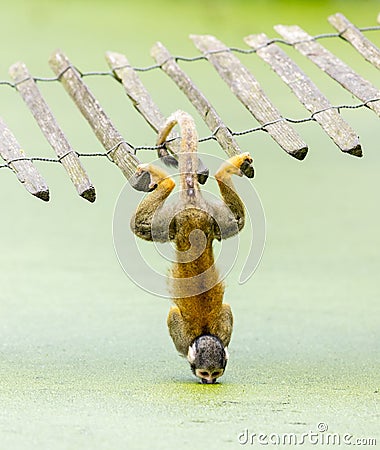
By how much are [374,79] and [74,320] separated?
541 centimetres

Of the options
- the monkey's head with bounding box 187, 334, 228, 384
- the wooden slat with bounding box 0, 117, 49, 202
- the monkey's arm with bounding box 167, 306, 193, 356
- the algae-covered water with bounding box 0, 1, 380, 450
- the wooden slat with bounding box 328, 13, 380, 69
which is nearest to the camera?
the algae-covered water with bounding box 0, 1, 380, 450

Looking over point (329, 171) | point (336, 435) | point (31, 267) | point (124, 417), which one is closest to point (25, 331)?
point (31, 267)

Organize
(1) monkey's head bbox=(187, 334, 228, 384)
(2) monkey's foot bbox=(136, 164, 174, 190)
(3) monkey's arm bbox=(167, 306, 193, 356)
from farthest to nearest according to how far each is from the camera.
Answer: (3) monkey's arm bbox=(167, 306, 193, 356), (1) monkey's head bbox=(187, 334, 228, 384), (2) monkey's foot bbox=(136, 164, 174, 190)

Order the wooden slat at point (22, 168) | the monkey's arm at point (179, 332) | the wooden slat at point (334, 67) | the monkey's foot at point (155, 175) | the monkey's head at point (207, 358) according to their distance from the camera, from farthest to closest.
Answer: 1. the wooden slat at point (334, 67)
2. the monkey's arm at point (179, 332)
3. the monkey's head at point (207, 358)
4. the monkey's foot at point (155, 175)
5. the wooden slat at point (22, 168)

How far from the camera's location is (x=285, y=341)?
16.4ft

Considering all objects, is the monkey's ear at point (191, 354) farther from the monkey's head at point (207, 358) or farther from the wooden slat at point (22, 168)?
the wooden slat at point (22, 168)

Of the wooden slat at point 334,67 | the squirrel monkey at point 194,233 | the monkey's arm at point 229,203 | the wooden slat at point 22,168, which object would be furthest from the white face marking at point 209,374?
the wooden slat at point 334,67

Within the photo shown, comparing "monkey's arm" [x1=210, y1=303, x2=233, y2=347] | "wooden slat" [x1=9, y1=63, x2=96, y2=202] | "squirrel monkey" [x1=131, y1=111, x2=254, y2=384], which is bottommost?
"monkey's arm" [x1=210, y1=303, x2=233, y2=347]

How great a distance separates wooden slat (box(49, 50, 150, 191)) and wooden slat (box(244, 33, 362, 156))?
2.68ft

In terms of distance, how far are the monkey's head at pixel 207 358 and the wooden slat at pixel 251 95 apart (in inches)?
35.4

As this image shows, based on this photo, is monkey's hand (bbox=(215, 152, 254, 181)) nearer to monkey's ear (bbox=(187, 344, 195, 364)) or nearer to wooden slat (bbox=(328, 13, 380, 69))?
monkey's ear (bbox=(187, 344, 195, 364))

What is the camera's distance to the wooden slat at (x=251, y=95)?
13.5 feet

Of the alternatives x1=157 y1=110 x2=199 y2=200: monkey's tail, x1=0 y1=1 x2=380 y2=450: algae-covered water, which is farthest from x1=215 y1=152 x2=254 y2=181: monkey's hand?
x1=0 y1=1 x2=380 y2=450: algae-covered water

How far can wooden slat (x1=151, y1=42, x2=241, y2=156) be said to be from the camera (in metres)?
4.30
